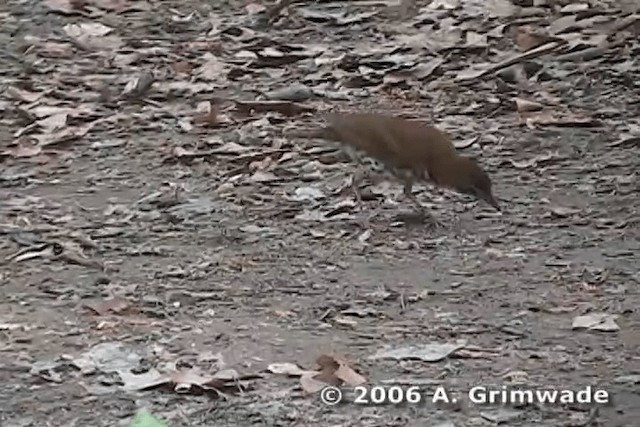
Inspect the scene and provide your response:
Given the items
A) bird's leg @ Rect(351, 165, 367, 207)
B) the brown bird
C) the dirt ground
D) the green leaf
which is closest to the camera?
the green leaf

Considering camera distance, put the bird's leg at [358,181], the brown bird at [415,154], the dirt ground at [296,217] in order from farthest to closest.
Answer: the bird's leg at [358,181], the brown bird at [415,154], the dirt ground at [296,217]

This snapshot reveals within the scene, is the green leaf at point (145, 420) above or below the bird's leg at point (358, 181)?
above

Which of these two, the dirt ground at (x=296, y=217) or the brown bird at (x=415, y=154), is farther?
the brown bird at (x=415, y=154)

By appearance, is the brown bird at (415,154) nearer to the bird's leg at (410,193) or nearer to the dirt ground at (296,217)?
the bird's leg at (410,193)

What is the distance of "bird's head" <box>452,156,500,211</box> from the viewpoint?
6.15 m

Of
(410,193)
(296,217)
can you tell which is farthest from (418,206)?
(296,217)

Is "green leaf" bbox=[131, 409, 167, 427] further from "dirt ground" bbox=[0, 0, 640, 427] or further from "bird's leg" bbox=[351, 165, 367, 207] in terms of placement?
"bird's leg" bbox=[351, 165, 367, 207]

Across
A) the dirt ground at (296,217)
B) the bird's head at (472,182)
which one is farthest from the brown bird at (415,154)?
the dirt ground at (296,217)

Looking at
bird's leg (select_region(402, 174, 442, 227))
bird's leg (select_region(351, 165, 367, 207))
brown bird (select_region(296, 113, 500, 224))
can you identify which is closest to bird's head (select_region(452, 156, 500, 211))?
brown bird (select_region(296, 113, 500, 224))

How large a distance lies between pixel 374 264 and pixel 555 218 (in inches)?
33.2

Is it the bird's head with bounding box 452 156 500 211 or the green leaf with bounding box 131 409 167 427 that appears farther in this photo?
the bird's head with bounding box 452 156 500 211

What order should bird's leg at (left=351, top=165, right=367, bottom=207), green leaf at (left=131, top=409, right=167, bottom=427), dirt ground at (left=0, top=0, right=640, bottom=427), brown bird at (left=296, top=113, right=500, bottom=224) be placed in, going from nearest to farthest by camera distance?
green leaf at (left=131, top=409, right=167, bottom=427) < dirt ground at (left=0, top=0, right=640, bottom=427) < brown bird at (left=296, top=113, right=500, bottom=224) < bird's leg at (left=351, top=165, right=367, bottom=207)

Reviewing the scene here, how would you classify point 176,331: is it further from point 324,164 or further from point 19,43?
point 19,43

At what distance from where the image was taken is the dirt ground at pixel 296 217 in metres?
4.70
